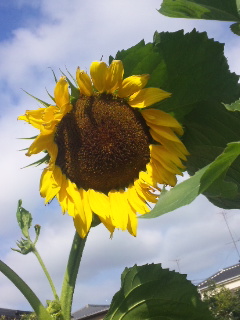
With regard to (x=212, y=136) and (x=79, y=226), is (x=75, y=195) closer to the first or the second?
(x=79, y=226)

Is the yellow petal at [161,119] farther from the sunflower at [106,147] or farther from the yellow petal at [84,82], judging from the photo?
the yellow petal at [84,82]

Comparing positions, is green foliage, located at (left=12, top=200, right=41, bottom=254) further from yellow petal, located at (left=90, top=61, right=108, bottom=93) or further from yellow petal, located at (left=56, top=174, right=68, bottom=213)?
yellow petal, located at (left=90, top=61, right=108, bottom=93)

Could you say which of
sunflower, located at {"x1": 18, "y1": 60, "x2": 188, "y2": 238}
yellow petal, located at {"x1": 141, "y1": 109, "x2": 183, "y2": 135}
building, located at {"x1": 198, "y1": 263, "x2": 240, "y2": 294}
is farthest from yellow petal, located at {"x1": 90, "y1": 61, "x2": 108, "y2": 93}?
building, located at {"x1": 198, "y1": 263, "x2": 240, "y2": 294}

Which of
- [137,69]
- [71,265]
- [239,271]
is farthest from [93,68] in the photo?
[239,271]

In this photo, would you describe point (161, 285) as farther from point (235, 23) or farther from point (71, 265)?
point (235, 23)

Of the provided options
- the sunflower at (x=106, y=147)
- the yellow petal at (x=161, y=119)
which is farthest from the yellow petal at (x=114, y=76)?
the yellow petal at (x=161, y=119)

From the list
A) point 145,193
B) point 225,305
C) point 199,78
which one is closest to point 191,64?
point 199,78
